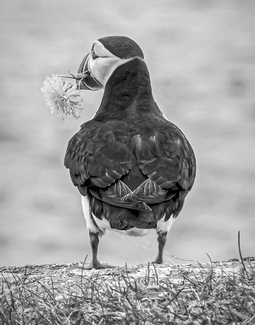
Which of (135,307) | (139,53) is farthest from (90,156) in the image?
(135,307)

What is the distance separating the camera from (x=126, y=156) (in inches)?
211

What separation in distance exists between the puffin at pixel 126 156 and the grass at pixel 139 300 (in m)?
0.85

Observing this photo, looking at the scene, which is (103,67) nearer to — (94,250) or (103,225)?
(103,225)

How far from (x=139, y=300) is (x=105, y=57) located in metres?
2.99

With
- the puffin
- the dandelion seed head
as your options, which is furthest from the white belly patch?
the dandelion seed head

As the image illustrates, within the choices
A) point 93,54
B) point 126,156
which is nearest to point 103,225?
point 126,156

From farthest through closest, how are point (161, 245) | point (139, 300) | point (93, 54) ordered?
point (93, 54) < point (161, 245) < point (139, 300)

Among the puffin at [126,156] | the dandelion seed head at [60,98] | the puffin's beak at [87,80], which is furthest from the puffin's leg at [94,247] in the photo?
the puffin's beak at [87,80]

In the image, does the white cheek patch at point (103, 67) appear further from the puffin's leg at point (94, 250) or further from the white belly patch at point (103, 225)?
the puffin's leg at point (94, 250)

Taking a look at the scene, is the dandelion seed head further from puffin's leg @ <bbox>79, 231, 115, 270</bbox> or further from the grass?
the grass

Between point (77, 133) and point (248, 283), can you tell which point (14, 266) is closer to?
point (77, 133)

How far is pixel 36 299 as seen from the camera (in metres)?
4.18

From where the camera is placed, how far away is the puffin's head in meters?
6.11

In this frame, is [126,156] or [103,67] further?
[103,67]
